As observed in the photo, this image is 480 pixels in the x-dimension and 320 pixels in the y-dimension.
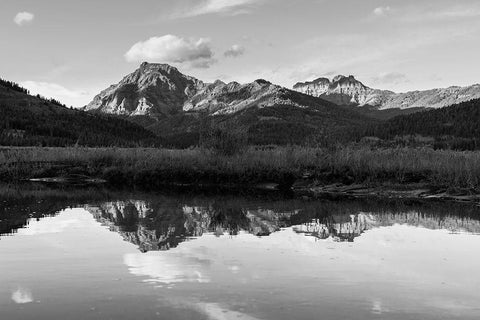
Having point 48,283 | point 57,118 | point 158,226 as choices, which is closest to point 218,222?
point 158,226

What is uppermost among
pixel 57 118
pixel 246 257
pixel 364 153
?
pixel 57 118

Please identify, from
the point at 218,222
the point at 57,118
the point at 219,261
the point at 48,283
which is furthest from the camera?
the point at 57,118

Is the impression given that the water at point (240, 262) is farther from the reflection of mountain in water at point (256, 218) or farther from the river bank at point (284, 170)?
the river bank at point (284, 170)

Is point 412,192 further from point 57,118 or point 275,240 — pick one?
point 57,118

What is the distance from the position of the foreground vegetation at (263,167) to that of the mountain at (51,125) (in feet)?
145

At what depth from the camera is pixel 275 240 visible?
15.1 metres

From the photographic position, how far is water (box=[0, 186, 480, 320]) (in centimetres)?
879

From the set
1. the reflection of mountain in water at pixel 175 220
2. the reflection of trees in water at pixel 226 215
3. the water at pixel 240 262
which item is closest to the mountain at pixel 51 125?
the reflection of trees in water at pixel 226 215

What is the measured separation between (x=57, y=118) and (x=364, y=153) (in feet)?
293

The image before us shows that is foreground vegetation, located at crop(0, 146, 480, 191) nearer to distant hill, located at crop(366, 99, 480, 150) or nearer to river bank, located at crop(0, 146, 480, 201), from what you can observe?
river bank, located at crop(0, 146, 480, 201)

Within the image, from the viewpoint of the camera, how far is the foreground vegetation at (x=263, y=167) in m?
27.3

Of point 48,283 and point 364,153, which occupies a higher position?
point 364,153

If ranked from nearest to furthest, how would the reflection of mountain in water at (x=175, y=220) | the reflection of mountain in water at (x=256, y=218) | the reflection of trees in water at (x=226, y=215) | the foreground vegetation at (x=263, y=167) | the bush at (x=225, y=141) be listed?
the reflection of mountain in water at (x=175, y=220) < the reflection of mountain in water at (x=256, y=218) < the reflection of trees in water at (x=226, y=215) < the foreground vegetation at (x=263, y=167) < the bush at (x=225, y=141)

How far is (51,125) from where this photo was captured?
3974 inches
